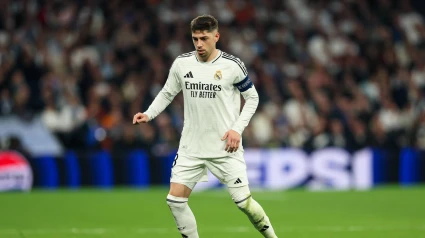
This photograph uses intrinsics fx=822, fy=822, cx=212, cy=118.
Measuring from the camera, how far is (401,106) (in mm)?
21359

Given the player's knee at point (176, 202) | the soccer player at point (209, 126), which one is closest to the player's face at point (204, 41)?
the soccer player at point (209, 126)

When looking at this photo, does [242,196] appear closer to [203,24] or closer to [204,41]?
[204,41]

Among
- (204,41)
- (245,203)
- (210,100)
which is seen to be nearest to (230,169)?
(245,203)

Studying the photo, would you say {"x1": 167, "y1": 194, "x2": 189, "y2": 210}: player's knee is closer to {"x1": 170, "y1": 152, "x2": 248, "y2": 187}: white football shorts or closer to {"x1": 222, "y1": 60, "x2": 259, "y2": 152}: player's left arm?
{"x1": 170, "y1": 152, "x2": 248, "y2": 187}: white football shorts

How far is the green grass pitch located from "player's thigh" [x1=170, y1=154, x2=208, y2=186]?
2.47m

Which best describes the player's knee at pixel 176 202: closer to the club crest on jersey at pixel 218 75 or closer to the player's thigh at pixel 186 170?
the player's thigh at pixel 186 170

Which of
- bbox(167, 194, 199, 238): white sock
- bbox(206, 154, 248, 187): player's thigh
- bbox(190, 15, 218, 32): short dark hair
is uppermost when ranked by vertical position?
bbox(190, 15, 218, 32): short dark hair

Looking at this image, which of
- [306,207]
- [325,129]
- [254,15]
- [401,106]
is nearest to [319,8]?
[254,15]

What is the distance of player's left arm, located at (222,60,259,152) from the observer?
26.1ft

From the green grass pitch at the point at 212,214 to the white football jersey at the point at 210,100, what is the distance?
104 inches

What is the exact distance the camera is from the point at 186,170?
815cm

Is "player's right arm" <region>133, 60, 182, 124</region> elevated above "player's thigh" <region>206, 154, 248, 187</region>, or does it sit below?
above

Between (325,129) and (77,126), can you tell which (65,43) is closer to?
(77,126)

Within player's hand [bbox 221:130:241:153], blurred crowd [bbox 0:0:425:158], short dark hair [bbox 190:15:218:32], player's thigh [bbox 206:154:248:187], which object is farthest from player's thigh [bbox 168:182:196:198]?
blurred crowd [bbox 0:0:425:158]
